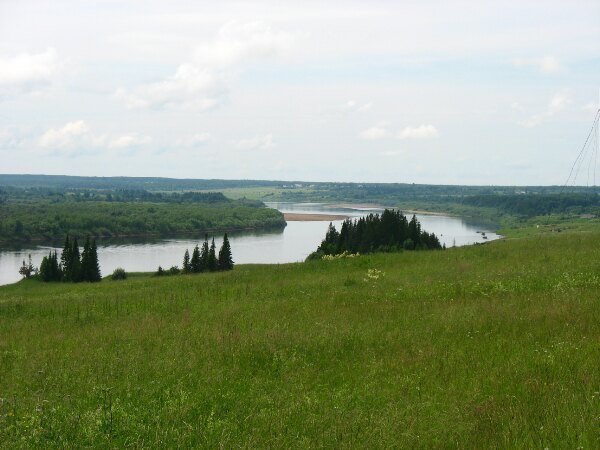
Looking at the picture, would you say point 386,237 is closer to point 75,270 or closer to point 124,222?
point 75,270

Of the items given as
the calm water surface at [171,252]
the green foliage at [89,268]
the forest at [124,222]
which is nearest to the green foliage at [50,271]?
the green foliage at [89,268]

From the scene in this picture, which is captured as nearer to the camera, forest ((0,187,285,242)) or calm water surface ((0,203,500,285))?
calm water surface ((0,203,500,285))

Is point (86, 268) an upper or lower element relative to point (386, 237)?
lower

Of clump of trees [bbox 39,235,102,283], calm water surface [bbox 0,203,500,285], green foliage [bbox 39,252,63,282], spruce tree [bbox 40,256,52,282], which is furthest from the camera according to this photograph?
calm water surface [bbox 0,203,500,285]

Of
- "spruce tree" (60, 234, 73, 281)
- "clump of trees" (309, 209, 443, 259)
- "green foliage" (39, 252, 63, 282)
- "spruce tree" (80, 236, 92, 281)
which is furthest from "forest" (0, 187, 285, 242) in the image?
"clump of trees" (309, 209, 443, 259)

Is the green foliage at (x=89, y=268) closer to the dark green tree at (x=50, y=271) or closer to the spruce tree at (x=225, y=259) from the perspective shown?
the dark green tree at (x=50, y=271)

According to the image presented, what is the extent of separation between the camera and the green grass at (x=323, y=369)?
22.0 feet

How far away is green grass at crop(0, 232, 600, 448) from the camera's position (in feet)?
22.0

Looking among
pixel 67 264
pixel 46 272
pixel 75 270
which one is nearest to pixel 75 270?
pixel 75 270

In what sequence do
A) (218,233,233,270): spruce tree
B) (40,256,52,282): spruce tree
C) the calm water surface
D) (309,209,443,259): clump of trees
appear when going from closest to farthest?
(309,209,443,259): clump of trees, (40,256,52,282): spruce tree, (218,233,233,270): spruce tree, the calm water surface

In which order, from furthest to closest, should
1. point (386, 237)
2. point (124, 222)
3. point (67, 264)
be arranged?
point (124, 222)
point (67, 264)
point (386, 237)

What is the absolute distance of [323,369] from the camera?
959cm

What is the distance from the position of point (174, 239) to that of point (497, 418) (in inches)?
5433

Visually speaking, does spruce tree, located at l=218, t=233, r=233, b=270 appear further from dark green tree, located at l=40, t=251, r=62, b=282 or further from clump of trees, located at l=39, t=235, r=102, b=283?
dark green tree, located at l=40, t=251, r=62, b=282
